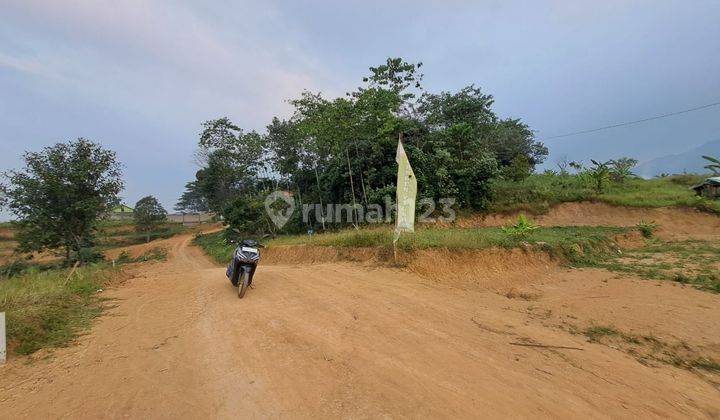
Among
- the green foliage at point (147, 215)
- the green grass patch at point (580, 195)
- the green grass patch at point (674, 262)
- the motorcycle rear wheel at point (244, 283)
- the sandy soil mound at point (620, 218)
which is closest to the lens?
the motorcycle rear wheel at point (244, 283)

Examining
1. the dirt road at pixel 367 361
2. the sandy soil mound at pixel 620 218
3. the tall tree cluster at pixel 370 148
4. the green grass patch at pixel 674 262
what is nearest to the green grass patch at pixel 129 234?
the tall tree cluster at pixel 370 148

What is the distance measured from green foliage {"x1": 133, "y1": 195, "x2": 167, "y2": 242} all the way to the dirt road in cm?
3683

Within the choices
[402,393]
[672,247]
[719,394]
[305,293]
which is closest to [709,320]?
[719,394]

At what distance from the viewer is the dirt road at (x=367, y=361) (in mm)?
3248

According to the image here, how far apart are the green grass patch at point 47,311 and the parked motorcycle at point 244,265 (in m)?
2.36

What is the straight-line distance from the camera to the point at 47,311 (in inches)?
222

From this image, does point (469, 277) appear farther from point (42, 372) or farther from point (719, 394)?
point (42, 372)

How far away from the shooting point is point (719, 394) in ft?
11.8

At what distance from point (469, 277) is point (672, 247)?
7472 millimetres

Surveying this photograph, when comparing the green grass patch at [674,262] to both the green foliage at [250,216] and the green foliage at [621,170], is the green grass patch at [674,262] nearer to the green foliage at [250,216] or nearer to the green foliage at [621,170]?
the green foliage at [621,170]

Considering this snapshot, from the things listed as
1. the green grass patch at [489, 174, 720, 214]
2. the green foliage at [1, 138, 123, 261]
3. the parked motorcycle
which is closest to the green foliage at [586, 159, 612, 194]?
the green grass patch at [489, 174, 720, 214]

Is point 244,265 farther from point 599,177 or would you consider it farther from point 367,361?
point 599,177

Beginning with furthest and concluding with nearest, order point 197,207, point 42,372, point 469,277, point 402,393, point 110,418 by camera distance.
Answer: point 197,207 → point 469,277 → point 42,372 → point 402,393 → point 110,418

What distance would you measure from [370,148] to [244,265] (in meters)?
13.0
